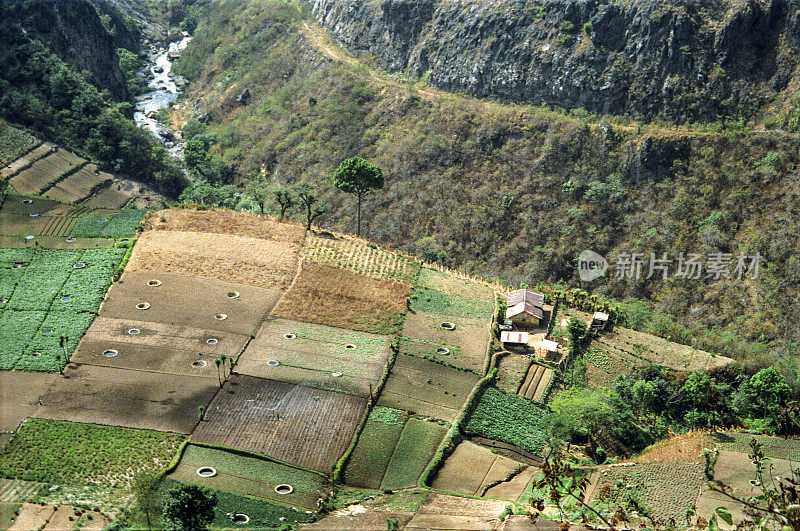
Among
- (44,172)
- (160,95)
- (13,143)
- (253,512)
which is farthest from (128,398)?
(160,95)

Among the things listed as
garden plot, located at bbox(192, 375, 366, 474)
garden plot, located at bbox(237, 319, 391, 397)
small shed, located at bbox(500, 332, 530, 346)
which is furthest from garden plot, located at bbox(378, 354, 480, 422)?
small shed, located at bbox(500, 332, 530, 346)

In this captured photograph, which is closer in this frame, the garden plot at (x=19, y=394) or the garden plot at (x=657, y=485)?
the garden plot at (x=657, y=485)

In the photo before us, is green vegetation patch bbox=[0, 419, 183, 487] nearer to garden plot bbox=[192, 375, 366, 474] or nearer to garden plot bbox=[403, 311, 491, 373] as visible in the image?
garden plot bbox=[192, 375, 366, 474]

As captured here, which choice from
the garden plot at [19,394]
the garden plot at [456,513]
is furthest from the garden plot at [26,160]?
the garden plot at [456,513]

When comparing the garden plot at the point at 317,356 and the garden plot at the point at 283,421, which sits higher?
the garden plot at the point at 317,356

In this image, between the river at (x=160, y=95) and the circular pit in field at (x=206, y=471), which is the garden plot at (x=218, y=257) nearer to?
the circular pit in field at (x=206, y=471)

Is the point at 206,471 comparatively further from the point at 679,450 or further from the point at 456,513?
the point at 679,450

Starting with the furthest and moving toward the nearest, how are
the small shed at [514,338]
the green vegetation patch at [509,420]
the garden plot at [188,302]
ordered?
1. the small shed at [514,338]
2. the garden plot at [188,302]
3. the green vegetation patch at [509,420]
